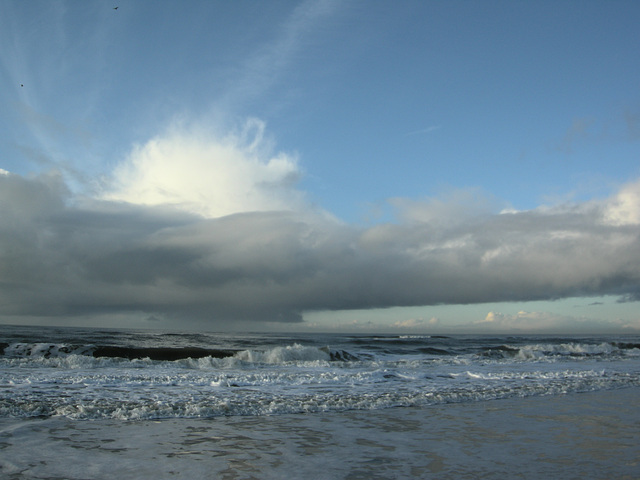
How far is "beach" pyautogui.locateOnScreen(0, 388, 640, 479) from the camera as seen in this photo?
254 inches

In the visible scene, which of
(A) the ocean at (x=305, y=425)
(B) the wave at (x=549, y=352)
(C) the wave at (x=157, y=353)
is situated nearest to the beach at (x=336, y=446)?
(A) the ocean at (x=305, y=425)

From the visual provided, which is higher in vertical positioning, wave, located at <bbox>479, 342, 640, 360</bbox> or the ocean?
the ocean

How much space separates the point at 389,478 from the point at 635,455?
4415mm

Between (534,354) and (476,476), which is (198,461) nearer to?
(476,476)

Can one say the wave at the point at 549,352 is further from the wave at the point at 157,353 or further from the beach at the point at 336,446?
the beach at the point at 336,446

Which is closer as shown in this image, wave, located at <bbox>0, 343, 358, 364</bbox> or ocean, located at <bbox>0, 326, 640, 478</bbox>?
ocean, located at <bbox>0, 326, 640, 478</bbox>

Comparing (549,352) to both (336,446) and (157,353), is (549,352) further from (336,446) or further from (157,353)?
(336,446)

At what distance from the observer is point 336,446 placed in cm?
789

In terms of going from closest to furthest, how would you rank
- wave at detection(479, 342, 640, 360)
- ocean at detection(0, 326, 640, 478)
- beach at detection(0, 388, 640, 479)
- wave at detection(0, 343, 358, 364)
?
beach at detection(0, 388, 640, 479), ocean at detection(0, 326, 640, 478), wave at detection(0, 343, 358, 364), wave at detection(479, 342, 640, 360)

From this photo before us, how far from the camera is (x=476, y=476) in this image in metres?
6.29

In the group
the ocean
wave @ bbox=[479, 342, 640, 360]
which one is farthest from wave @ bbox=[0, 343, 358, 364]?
wave @ bbox=[479, 342, 640, 360]

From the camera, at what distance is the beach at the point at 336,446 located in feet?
21.1

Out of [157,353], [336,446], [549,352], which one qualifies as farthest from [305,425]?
[549,352]

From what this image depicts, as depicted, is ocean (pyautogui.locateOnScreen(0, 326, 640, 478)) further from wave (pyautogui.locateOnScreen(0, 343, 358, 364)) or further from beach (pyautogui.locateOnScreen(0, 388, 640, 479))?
wave (pyautogui.locateOnScreen(0, 343, 358, 364))
